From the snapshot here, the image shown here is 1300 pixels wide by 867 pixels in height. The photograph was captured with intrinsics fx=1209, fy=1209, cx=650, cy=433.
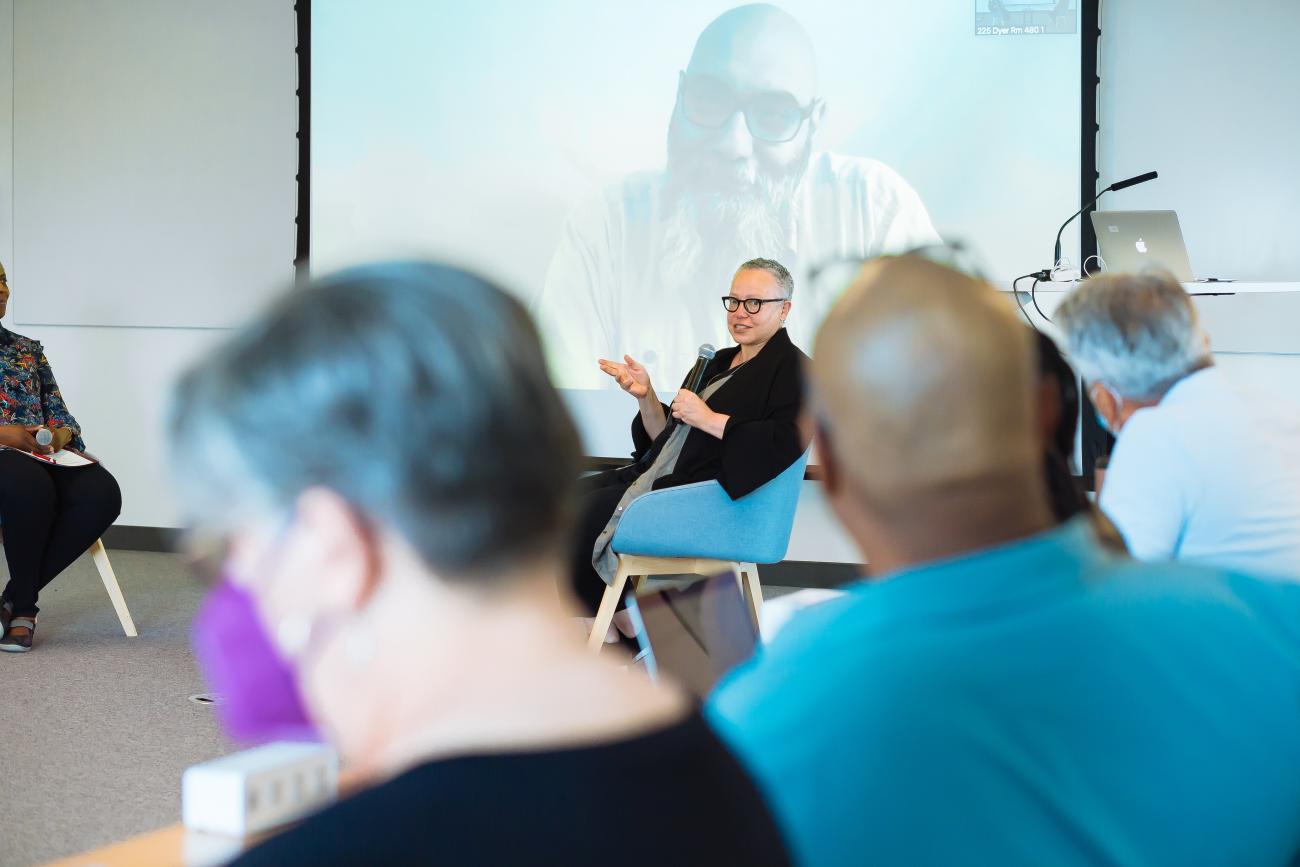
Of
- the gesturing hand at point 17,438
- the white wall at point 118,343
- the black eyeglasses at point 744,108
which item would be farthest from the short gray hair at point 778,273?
the white wall at point 118,343

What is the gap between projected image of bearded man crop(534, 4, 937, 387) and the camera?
4781mm

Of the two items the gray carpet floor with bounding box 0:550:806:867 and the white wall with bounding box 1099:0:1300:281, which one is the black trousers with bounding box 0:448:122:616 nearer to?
the gray carpet floor with bounding box 0:550:806:867

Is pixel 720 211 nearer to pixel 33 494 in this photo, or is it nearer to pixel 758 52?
pixel 758 52

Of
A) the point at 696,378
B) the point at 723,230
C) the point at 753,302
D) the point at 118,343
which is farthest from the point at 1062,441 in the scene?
the point at 118,343

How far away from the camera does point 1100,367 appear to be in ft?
5.31

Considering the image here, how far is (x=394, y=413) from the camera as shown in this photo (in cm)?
52

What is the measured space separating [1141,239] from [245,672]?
3749 mm

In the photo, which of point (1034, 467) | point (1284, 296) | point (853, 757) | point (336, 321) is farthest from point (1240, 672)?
point (1284, 296)

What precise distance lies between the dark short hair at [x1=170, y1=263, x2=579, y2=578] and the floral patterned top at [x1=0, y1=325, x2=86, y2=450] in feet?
12.9

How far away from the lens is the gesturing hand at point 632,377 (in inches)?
151

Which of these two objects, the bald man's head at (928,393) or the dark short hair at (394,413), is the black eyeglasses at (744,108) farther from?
the dark short hair at (394,413)

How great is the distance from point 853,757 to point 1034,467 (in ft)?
0.82

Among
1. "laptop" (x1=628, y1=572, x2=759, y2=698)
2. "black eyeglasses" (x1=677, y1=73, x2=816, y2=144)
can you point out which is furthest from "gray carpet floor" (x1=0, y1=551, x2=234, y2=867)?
"black eyeglasses" (x1=677, y1=73, x2=816, y2=144)

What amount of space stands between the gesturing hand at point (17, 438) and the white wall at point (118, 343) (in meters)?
1.55
